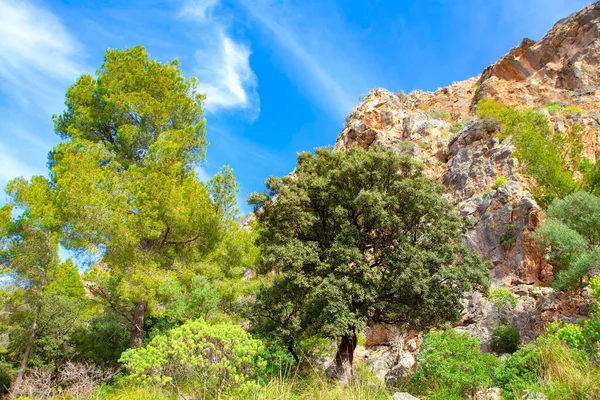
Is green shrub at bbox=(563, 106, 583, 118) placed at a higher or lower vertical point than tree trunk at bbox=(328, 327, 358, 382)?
higher

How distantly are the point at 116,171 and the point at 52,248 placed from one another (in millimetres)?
3331

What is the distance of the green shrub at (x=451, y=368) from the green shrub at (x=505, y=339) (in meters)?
4.33

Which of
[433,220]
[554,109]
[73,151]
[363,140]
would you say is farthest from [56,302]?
[554,109]

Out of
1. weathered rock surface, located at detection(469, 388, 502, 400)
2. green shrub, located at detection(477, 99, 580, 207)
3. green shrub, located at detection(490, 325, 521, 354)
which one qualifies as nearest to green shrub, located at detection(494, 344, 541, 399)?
weathered rock surface, located at detection(469, 388, 502, 400)

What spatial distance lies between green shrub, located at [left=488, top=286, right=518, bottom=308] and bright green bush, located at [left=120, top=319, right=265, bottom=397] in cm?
1183

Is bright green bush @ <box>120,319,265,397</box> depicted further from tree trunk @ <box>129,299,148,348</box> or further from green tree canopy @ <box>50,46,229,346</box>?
tree trunk @ <box>129,299,148,348</box>

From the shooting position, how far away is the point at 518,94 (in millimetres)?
32469

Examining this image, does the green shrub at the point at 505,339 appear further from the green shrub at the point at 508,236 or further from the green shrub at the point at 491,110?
the green shrub at the point at 491,110

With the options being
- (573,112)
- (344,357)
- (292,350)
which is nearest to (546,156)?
(573,112)

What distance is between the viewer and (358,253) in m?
10.9

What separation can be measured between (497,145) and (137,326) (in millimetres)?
22073

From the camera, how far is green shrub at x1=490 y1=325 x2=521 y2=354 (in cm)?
1265

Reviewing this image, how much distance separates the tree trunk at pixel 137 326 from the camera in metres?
11.6

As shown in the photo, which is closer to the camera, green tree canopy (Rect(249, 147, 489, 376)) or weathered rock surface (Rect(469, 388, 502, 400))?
weathered rock surface (Rect(469, 388, 502, 400))
